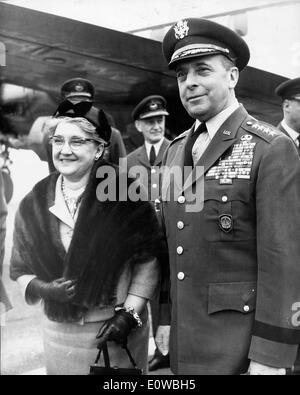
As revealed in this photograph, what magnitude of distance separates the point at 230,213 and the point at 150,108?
74 cm

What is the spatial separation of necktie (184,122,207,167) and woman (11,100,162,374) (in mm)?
321

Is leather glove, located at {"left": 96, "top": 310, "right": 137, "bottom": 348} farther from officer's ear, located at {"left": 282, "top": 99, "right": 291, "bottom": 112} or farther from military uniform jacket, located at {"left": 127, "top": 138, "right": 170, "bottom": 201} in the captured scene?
officer's ear, located at {"left": 282, "top": 99, "right": 291, "bottom": 112}

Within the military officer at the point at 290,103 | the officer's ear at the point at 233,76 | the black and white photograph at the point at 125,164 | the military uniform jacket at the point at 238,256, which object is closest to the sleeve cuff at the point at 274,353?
the military uniform jacket at the point at 238,256

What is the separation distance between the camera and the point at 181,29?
6.93ft

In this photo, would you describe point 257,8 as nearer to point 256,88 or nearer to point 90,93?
point 256,88

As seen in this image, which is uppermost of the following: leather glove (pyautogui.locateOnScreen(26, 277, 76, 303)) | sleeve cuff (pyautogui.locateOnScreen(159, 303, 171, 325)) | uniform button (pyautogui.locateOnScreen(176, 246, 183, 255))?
uniform button (pyautogui.locateOnScreen(176, 246, 183, 255))

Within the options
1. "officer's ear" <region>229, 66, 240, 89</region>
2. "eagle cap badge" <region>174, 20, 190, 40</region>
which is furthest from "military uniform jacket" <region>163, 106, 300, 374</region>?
"eagle cap badge" <region>174, 20, 190, 40</region>

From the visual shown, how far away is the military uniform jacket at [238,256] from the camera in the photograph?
5.90 ft

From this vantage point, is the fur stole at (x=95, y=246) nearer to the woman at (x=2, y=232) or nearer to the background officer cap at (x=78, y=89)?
the woman at (x=2, y=232)

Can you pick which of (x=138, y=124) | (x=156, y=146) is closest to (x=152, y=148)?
(x=156, y=146)

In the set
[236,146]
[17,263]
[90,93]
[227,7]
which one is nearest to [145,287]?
[17,263]

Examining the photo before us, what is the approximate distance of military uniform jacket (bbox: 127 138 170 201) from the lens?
233cm

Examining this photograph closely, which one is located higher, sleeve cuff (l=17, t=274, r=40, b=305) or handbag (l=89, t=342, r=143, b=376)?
sleeve cuff (l=17, t=274, r=40, b=305)
